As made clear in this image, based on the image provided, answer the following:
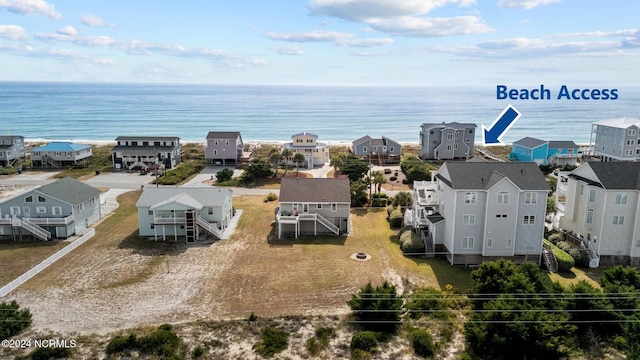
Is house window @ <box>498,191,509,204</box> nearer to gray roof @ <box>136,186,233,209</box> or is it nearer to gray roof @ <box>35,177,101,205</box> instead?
gray roof @ <box>136,186,233,209</box>

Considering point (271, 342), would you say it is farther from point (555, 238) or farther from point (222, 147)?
point (222, 147)

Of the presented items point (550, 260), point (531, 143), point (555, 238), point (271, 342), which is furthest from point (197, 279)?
point (531, 143)

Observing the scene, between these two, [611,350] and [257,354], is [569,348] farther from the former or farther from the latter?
[257,354]

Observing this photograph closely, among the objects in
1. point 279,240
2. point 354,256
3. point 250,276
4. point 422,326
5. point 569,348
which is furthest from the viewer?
point 279,240

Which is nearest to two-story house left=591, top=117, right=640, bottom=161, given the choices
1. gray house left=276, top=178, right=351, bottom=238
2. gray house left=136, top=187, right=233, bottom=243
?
gray house left=276, top=178, right=351, bottom=238

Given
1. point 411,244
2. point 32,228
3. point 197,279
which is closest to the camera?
point 197,279

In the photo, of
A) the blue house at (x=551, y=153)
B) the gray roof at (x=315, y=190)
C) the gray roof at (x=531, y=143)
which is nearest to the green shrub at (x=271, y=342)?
the gray roof at (x=315, y=190)

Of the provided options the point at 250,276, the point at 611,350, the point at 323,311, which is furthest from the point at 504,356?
the point at 250,276
